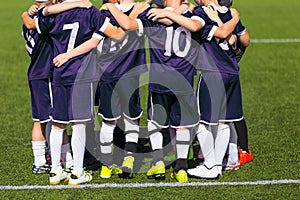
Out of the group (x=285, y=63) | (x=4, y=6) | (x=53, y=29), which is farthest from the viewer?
(x=4, y=6)

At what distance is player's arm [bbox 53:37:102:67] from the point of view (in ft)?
22.4

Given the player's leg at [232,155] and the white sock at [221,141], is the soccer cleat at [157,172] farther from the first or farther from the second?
the player's leg at [232,155]

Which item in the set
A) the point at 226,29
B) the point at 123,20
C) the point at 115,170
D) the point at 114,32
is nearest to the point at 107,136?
the point at 115,170

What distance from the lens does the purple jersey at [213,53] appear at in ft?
23.3

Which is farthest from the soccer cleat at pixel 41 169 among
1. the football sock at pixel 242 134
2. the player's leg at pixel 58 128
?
the football sock at pixel 242 134

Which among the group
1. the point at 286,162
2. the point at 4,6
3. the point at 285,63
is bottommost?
the point at 4,6

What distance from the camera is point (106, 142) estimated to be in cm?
748

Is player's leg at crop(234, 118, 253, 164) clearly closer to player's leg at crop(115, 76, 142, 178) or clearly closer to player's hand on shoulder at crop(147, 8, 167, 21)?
player's leg at crop(115, 76, 142, 178)

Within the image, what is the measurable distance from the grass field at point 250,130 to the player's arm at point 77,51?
3.87 feet

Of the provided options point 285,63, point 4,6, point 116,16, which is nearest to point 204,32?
point 116,16

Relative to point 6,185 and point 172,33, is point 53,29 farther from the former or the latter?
point 6,185

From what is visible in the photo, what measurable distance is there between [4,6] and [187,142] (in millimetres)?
17210

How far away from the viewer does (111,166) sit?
7.42 meters

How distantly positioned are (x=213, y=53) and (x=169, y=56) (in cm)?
47
